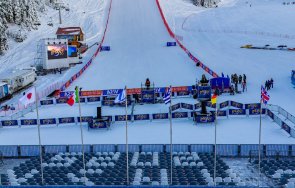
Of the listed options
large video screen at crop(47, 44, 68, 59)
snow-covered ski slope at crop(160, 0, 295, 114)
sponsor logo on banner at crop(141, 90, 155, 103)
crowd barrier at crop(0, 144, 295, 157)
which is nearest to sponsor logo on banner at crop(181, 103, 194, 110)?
sponsor logo on banner at crop(141, 90, 155, 103)

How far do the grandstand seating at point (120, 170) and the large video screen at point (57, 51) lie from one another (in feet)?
114

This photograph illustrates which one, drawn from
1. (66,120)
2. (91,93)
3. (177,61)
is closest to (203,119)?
(66,120)

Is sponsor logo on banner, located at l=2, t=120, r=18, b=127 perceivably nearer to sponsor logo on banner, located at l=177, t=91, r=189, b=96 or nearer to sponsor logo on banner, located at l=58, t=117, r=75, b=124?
sponsor logo on banner, located at l=58, t=117, r=75, b=124

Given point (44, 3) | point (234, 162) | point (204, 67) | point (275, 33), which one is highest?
point (44, 3)

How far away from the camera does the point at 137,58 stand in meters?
65.1

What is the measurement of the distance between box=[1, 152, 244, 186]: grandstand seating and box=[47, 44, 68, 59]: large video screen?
114ft

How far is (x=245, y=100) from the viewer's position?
1699 inches

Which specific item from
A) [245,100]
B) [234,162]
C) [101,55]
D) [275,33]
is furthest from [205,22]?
[234,162]

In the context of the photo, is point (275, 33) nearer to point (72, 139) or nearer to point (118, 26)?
point (118, 26)

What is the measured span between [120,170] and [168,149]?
209 inches

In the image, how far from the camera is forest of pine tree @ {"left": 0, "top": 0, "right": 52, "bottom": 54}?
7662 cm

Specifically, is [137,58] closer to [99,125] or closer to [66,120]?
[66,120]

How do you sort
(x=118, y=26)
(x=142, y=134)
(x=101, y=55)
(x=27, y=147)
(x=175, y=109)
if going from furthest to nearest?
(x=118, y=26) → (x=101, y=55) → (x=175, y=109) → (x=142, y=134) → (x=27, y=147)

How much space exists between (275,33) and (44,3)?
54994 mm
